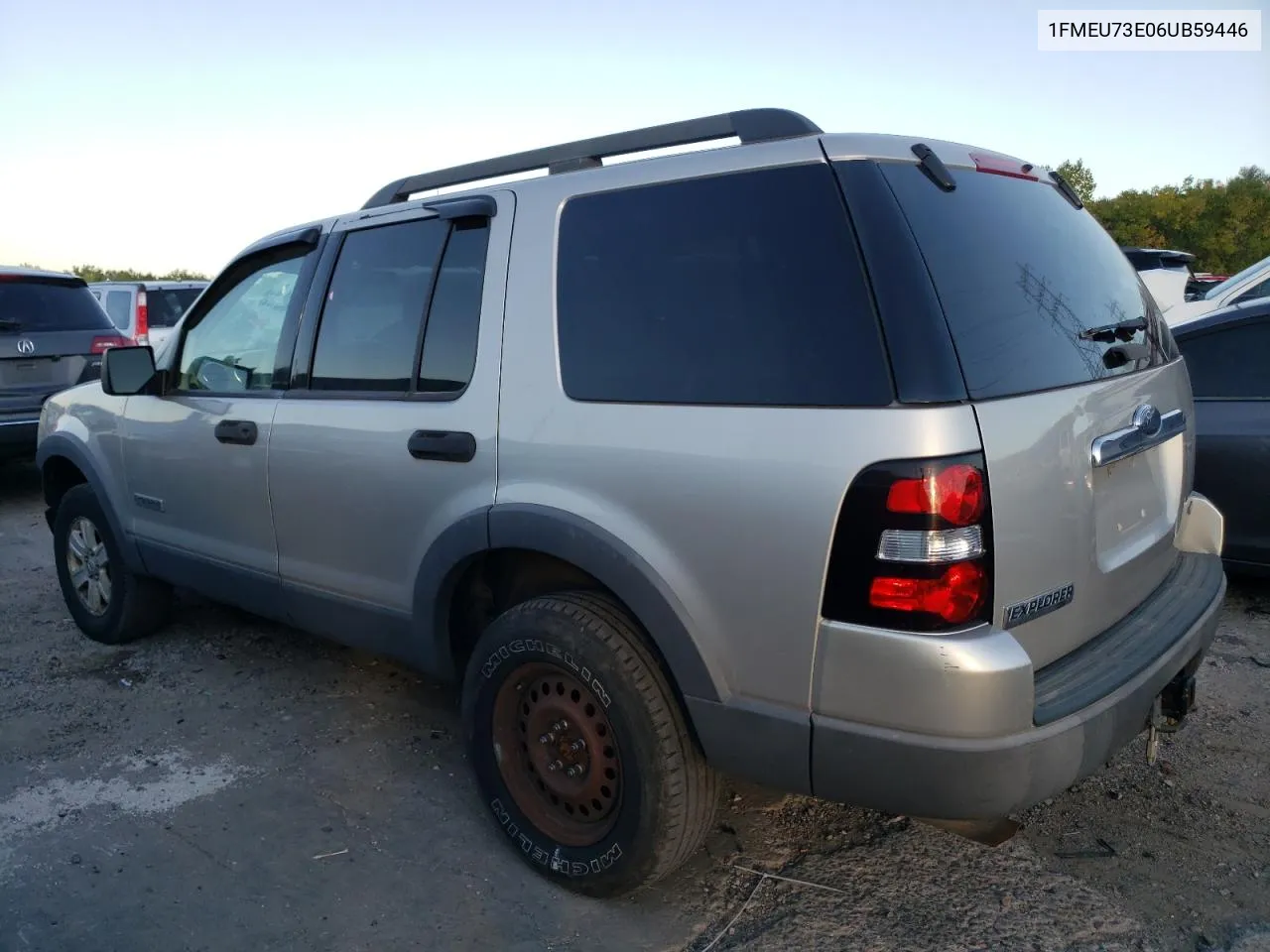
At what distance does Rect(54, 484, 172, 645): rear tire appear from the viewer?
4637 millimetres

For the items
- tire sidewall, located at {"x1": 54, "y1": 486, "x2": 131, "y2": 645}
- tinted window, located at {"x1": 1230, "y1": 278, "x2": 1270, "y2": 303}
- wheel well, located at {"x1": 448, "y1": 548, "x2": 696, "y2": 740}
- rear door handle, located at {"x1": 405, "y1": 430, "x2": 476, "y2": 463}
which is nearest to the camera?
wheel well, located at {"x1": 448, "y1": 548, "x2": 696, "y2": 740}

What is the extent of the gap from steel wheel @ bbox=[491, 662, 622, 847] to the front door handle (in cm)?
150

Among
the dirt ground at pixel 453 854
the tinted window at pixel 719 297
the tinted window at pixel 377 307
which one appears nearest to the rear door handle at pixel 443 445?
the tinted window at pixel 377 307

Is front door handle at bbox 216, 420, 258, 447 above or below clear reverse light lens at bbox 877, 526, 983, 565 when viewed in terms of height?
above

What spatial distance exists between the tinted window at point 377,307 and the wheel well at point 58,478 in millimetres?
2275

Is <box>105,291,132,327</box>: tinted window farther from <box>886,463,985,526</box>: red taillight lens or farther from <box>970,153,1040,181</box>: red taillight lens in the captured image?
<box>886,463,985,526</box>: red taillight lens

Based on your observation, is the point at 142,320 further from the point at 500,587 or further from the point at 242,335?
the point at 500,587

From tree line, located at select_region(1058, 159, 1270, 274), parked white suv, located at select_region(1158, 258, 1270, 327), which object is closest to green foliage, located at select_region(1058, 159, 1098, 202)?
tree line, located at select_region(1058, 159, 1270, 274)

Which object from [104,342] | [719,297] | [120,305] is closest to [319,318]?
[719,297]

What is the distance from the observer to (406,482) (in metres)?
3.09

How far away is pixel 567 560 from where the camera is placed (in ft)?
8.73

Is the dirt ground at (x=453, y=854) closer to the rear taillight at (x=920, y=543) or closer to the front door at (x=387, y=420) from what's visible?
the front door at (x=387, y=420)

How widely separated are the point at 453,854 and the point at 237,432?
174 centimetres

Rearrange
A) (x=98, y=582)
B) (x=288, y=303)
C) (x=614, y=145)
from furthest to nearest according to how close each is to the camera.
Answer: (x=98, y=582) < (x=288, y=303) < (x=614, y=145)
